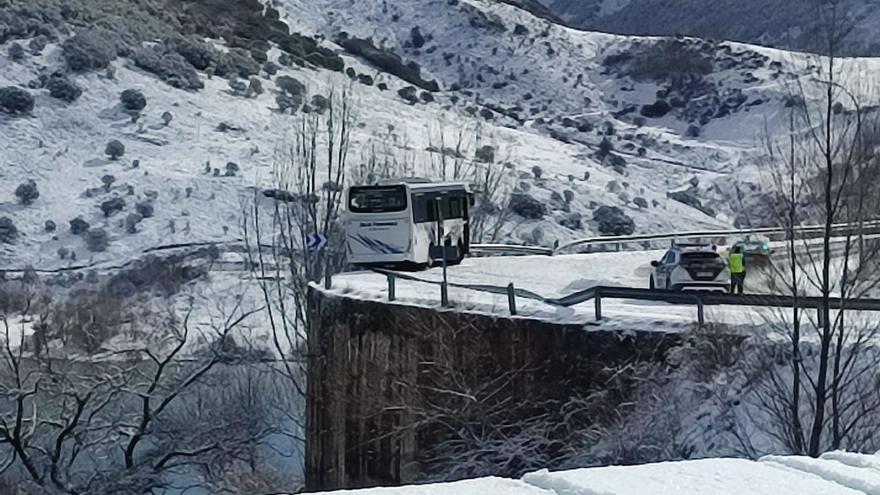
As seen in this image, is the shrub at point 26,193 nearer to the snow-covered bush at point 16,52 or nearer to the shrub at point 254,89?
the snow-covered bush at point 16,52

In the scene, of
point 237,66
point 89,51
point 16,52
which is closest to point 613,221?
point 237,66

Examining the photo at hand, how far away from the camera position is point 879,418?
14867 mm

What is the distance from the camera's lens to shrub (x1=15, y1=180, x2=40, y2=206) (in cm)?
5094

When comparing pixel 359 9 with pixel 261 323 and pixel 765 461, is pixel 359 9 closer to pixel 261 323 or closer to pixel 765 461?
pixel 261 323

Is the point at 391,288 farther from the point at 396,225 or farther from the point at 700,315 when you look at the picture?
the point at 396,225

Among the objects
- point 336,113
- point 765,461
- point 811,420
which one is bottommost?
point 811,420

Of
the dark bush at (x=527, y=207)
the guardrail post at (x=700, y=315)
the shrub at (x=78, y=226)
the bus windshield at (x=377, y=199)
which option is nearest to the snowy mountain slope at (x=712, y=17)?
the dark bush at (x=527, y=207)

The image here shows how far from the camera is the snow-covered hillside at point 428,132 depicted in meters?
51.9

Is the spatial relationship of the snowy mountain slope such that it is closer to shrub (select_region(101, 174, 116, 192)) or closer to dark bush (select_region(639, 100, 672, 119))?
dark bush (select_region(639, 100, 672, 119))

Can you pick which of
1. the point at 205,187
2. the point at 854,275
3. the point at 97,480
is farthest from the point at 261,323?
the point at 854,275

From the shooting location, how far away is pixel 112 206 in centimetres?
5062

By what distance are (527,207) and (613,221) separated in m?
3.75

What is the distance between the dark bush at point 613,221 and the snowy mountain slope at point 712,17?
144 ft

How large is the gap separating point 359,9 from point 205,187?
50891mm
